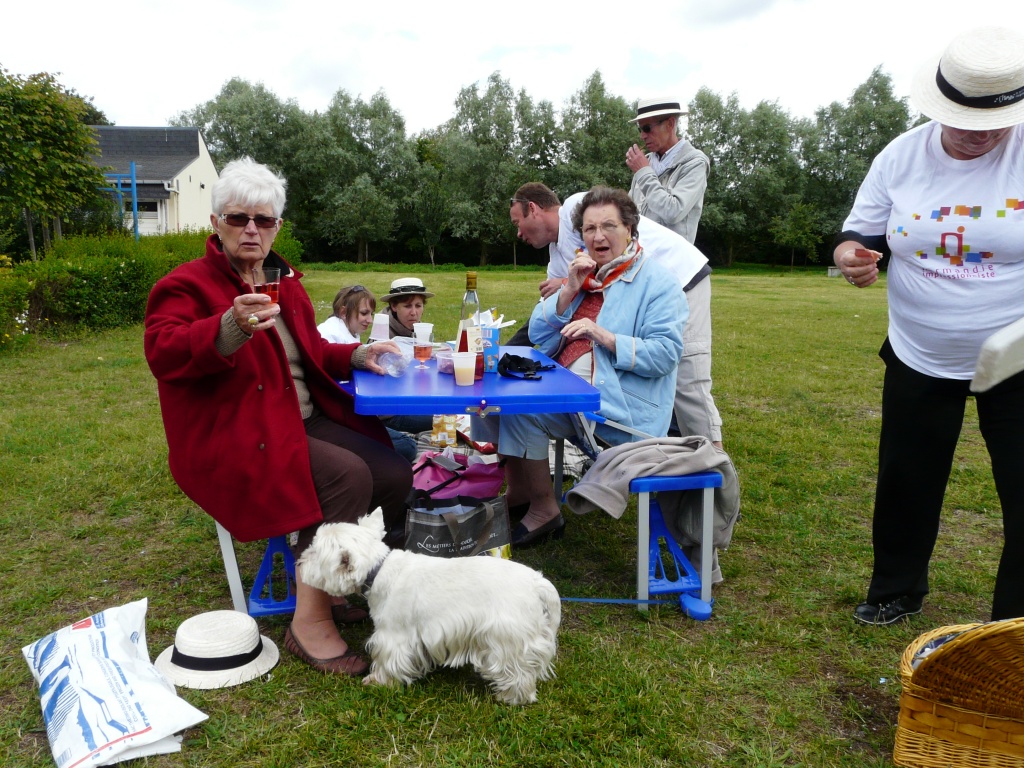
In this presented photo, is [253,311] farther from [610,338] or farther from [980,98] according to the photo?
[980,98]

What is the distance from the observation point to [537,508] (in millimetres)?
3838

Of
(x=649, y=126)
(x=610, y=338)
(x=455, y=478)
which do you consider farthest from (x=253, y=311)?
(x=649, y=126)

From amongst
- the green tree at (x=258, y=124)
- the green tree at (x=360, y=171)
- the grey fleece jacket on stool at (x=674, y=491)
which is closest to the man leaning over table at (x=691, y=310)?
the grey fleece jacket on stool at (x=674, y=491)

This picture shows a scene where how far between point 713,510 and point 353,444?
1.51m

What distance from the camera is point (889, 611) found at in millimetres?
3037

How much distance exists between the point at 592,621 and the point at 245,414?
1.60 meters

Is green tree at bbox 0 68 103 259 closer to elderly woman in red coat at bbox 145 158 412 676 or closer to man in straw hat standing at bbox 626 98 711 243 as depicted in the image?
man in straw hat standing at bbox 626 98 711 243

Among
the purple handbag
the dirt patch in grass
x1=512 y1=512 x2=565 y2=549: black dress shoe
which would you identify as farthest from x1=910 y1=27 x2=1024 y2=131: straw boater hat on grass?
the purple handbag

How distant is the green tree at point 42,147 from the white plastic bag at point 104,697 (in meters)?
11.7

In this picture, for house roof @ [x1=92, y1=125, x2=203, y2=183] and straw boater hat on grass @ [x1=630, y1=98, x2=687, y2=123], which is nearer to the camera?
straw boater hat on grass @ [x1=630, y1=98, x2=687, y2=123]

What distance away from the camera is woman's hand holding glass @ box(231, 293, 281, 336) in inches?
90.5

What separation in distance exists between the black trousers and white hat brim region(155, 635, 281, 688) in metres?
2.42

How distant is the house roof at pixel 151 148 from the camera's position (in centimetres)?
3316

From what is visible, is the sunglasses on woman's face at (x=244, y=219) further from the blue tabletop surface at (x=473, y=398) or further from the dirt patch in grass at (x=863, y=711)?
the dirt patch in grass at (x=863, y=711)
